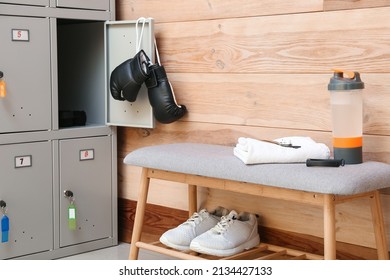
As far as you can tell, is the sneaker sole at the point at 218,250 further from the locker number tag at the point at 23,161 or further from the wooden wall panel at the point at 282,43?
the locker number tag at the point at 23,161

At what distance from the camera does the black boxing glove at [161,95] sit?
289 cm

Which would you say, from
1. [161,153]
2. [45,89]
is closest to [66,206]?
[45,89]

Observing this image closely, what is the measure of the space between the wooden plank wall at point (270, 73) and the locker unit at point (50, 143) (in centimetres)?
21

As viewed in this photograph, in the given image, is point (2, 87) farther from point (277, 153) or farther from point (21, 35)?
point (277, 153)

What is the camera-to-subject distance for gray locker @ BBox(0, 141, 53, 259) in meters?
2.88

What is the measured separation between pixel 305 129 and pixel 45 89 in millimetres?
1083

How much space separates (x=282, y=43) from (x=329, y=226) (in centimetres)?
79

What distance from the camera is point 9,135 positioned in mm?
2865

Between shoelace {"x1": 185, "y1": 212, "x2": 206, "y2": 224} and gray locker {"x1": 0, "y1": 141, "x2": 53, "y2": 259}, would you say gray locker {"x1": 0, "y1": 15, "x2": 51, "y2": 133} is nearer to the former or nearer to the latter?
gray locker {"x1": 0, "y1": 141, "x2": 53, "y2": 259}

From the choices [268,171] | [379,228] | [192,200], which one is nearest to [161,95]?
[192,200]

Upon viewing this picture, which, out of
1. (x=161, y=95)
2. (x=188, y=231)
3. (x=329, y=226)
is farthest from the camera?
(x=161, y=95)

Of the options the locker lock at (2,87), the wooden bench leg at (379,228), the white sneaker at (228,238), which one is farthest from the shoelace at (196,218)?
the locker lock at (2,87)

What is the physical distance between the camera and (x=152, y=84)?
9.55ft
